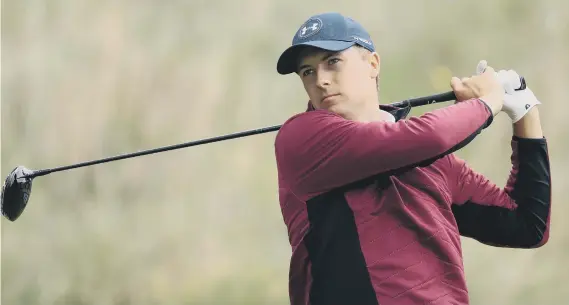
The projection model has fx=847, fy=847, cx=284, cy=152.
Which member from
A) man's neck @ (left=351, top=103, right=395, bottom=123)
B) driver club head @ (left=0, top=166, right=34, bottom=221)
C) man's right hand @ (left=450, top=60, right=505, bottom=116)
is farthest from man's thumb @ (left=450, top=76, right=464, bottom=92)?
driver club head @ (left=0, top=166, right=34, bottom=221)

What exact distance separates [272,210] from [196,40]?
56cm

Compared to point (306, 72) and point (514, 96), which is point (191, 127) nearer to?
point (306, 72)

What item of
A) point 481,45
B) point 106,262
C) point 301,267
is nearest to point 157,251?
point 106,262

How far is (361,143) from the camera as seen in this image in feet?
3.89

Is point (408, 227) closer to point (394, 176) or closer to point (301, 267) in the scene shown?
point (394, 176)

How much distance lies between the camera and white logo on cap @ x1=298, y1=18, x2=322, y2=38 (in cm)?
130

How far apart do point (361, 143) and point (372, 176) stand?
0.18ft

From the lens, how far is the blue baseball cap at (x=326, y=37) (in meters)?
1.28

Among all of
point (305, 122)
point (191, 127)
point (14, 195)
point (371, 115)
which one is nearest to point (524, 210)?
point (371, 115)

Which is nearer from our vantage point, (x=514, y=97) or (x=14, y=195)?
(x=514, y=97)

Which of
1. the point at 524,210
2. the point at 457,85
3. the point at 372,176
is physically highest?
the point at 457,85

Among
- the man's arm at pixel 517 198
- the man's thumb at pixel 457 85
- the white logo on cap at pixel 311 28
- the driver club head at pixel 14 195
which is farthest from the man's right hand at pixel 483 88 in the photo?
the driver club head at pixel 14 195

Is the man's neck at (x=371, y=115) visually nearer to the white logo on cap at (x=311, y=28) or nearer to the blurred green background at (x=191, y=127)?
the white logo on cap at (x=311, y=28)

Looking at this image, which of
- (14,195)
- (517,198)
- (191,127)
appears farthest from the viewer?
(191,127)
